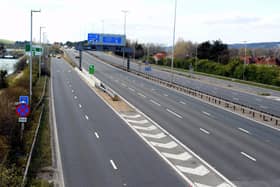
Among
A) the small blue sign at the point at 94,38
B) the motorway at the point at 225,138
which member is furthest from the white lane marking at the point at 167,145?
the small blue sign at the point at 94,38

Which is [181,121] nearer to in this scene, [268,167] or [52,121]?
[52,121]

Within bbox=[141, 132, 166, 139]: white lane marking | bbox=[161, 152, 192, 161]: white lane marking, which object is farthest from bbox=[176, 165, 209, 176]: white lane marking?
bbox=[141, 132, 166, 139]: white lane marking

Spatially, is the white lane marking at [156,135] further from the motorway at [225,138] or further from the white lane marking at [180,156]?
the white lane marking at [180,156]

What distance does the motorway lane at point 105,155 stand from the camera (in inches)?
669

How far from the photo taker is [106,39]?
282ft

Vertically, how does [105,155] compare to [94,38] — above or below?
below

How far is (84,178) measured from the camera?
1702cm

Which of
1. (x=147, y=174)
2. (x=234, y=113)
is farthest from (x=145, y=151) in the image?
(x=234, y=113)

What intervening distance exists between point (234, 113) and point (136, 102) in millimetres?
10896

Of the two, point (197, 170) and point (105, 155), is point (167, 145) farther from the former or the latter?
point (197, 170)

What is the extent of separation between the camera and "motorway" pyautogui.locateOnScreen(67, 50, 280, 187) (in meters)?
18.7

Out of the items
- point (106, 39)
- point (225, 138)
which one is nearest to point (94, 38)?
point (106, 39)

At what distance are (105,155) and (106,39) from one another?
6696cm

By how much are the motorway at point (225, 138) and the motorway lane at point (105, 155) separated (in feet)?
9.85
